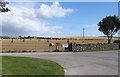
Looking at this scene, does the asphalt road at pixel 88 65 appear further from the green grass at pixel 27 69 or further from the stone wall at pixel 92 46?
the stone wall at pixel 92 46

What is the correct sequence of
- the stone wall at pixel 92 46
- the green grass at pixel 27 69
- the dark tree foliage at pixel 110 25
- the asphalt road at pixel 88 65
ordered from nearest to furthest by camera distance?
1. the green grass at pixel 27 69
2. the asphalt road at pixel 88 65
3. the stone wall at pixel 92 46
4. the dark tree foliage at pixel 110 25

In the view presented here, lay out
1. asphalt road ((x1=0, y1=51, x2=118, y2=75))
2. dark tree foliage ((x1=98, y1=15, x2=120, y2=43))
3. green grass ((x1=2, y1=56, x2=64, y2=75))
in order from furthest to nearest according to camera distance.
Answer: dark tree foliage ((x1=98, y1=15, x2=120, y2=43))
asphalt road ((x1=0, y1=51, x2=118, y2=75))
green grass ((x1=2, y1=56, x2=64, y2=75))

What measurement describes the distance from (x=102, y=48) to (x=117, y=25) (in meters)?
17.1

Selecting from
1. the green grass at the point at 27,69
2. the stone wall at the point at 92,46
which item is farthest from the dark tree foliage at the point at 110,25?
the green grass at the point at 27,69

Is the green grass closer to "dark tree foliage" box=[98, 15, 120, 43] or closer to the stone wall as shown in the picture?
the stone wall

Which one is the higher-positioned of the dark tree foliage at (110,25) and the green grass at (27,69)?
the dark tree foliage at (110,25)

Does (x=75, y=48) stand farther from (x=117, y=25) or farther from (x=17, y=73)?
(x=17, y=73)

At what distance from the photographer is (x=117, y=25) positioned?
70.4 m

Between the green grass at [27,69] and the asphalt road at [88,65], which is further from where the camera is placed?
the asphalt road at [88,65]

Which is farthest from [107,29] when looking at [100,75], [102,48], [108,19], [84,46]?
[100,75]

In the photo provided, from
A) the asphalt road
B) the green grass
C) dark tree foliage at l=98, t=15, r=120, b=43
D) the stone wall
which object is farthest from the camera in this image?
dark tree foliage at l=98, t=15, r=120, b=43

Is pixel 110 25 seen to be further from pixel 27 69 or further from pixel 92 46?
pixel 27 69

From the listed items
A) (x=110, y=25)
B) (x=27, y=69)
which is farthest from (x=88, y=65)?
(x=110, y=25)

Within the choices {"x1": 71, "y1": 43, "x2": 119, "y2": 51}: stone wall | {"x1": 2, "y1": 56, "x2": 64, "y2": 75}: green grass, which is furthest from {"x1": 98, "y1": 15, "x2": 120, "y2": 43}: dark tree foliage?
{"x1": 2, "y1": 56, "x2": 64, "y2": 75}: green grass
